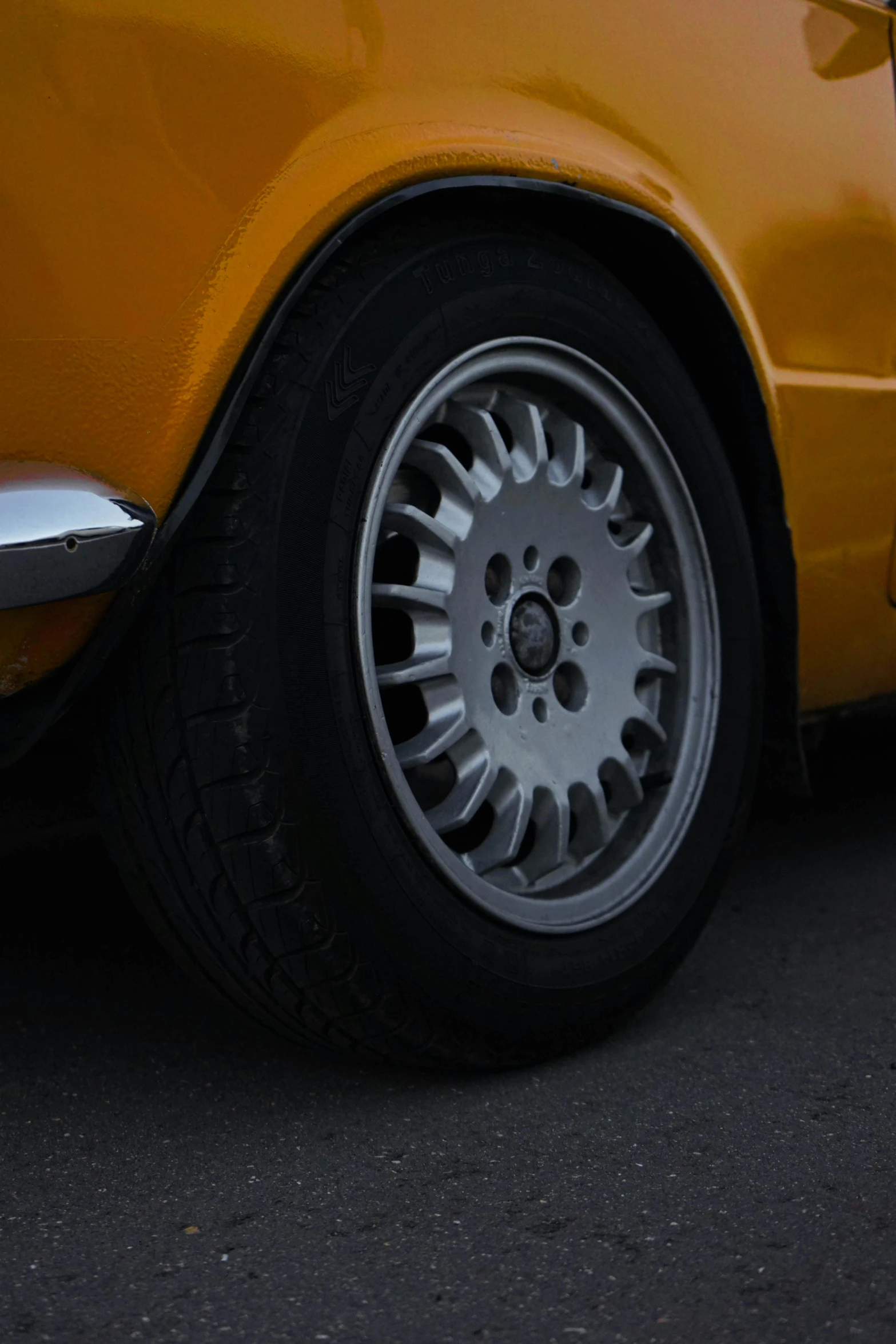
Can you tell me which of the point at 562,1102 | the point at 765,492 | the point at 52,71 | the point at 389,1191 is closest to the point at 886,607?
the point at 765,492

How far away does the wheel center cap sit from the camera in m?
1.82

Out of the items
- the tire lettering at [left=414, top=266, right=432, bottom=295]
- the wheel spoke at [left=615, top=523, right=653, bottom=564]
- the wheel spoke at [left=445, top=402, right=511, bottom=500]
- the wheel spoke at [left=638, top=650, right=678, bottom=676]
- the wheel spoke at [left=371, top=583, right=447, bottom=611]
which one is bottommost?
the wheel spoke at [left=638, top=650, right=678, bottom=676]

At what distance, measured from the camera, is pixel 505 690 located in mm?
1812

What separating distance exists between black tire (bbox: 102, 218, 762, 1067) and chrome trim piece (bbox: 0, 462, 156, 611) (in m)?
0.15

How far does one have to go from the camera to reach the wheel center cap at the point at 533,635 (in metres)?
1.82

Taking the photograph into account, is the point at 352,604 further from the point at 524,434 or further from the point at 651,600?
the point at 651,600

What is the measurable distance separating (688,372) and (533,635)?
0.53 m

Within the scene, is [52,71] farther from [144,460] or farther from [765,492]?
[765,492]

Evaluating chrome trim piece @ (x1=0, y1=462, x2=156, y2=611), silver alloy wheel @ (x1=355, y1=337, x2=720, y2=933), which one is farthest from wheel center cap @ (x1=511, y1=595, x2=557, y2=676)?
chrome trim piece @ (x1=0, y1=462, x2=156, y2=611)

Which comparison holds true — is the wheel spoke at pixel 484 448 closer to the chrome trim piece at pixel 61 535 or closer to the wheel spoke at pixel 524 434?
the wheel spoke at pixel 524 434

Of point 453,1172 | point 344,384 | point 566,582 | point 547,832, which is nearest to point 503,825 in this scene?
point 547,832

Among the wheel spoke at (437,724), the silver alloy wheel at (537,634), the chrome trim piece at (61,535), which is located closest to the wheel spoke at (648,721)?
the silver alloy wheel at (537,634)

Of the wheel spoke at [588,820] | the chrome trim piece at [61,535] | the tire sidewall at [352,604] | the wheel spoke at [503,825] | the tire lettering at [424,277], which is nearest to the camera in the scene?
the chrome trim piece at [61,535]

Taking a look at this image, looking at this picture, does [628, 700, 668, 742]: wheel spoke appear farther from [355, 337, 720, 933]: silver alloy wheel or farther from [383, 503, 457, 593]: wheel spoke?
[383, 503, 457, 593]: wheel spoke
